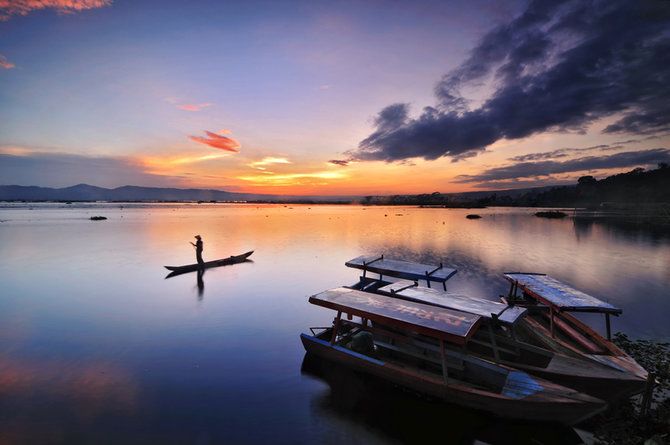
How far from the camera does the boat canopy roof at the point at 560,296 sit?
1184 centimetres

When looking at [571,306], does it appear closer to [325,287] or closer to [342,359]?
[342,359]

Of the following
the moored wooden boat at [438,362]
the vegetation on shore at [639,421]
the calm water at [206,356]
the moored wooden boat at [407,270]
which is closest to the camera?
the vegetation on shore at [639,421]

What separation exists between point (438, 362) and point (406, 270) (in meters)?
10.3

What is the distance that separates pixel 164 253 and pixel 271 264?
680 inches

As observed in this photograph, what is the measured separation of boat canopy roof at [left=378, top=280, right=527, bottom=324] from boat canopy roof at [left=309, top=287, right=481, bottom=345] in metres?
0.73

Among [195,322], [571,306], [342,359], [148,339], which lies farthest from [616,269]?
[148,339]

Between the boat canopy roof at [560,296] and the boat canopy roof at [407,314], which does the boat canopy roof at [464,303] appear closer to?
the boat canopy roof at [407,314]

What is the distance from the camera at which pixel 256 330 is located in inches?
698

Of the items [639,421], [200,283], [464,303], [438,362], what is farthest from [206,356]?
[639,421]

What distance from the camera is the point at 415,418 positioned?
32.8 feet

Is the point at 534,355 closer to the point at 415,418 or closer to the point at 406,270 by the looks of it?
the point at 415,418

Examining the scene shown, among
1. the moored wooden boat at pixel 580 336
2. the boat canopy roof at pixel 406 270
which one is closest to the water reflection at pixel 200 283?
the boat canopy roof at pixel 406 270

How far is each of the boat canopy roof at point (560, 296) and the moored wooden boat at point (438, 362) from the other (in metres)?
4.48

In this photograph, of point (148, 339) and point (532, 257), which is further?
point (532, 257)
